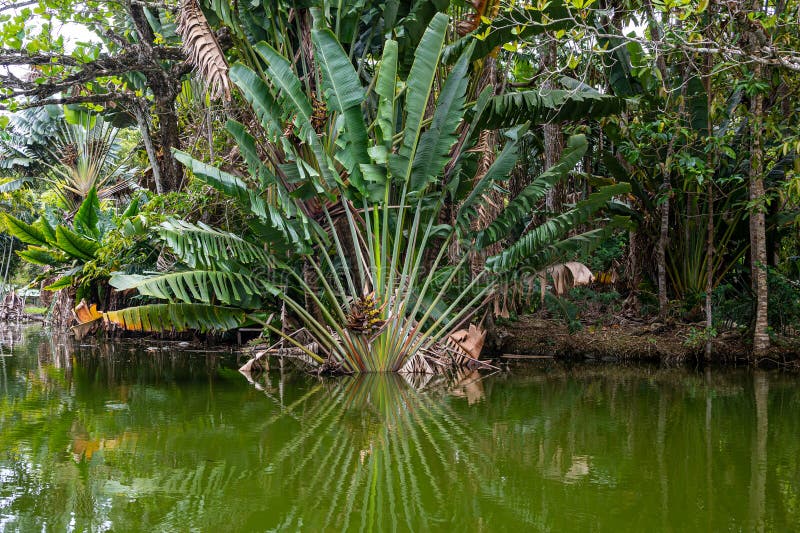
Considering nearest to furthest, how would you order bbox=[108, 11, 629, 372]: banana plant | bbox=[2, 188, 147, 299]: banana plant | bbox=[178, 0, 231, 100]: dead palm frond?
bbox=[108, 11, 629, 372]: banana plant, bbox=[178, 0, 231, 100]: dead palm frond, bbox=[2, 188, 147, 299]: banana plant

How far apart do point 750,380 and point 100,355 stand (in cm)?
919

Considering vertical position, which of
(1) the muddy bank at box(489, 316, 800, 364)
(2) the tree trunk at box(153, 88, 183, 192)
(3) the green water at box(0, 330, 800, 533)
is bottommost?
(3) the green water at box(0, 330, 800, 533)

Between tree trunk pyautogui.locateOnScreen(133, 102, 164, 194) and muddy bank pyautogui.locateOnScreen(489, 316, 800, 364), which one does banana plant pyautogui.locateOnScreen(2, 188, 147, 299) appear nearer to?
tree trunk pyautogui.locateOnScreen(133, 102, 164, 194)

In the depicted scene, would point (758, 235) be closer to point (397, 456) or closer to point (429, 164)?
point (429, 164)

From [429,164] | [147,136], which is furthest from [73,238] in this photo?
[429,164]

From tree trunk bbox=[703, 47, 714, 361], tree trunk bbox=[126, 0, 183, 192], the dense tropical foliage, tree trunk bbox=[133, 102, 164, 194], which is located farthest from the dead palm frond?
tree trunk bbox=[703, 47, 714, 361]

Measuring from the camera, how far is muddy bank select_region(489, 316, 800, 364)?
926 cm

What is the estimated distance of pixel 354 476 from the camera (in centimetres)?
356

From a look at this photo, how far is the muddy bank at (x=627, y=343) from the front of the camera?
364 inches

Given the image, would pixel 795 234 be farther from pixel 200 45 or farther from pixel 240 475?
pixel 240 475

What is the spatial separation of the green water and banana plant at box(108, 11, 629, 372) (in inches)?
35.8

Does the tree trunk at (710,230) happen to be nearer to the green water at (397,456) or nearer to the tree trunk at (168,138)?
the green water at (397,456)

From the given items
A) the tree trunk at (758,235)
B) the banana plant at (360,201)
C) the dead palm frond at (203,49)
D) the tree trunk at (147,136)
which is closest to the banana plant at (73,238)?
the tree trunk at (147,136)

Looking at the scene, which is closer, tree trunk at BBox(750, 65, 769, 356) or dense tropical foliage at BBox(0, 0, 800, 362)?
dense tropical foliage at BBox(0, 0, 800, 362)
